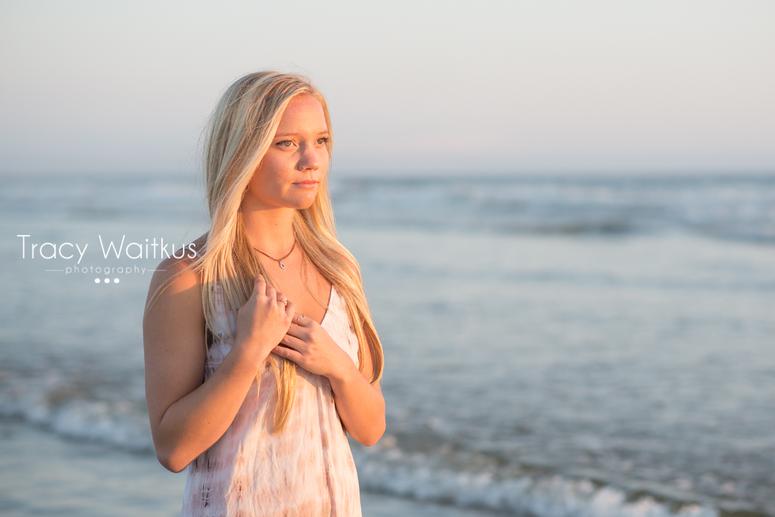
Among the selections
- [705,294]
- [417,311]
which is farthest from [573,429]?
[705,294]

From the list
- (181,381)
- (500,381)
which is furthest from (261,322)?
(500,381)

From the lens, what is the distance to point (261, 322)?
7.13ft

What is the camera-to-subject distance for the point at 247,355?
214 centimetres

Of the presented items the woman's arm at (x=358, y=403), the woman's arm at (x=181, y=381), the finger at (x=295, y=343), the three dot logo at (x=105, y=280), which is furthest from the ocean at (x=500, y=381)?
the woman's arm at (x=358, y=403)

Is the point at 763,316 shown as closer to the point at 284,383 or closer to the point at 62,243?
the point at 284,383

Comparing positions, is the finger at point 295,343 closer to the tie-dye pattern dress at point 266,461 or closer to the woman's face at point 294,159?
the tie-dye pattern dress at point 266,461

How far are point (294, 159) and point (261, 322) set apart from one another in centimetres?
44

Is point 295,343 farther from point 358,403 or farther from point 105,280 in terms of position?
point 105,280

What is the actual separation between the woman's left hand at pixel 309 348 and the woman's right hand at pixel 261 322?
7 cm

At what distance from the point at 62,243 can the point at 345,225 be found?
283 inches

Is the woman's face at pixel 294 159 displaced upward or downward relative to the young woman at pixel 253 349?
upward

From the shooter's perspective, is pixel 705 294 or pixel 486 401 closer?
pixel 486 401

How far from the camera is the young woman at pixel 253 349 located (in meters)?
2.21

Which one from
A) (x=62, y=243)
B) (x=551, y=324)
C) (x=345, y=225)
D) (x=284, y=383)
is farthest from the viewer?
(x=345, y=225)
